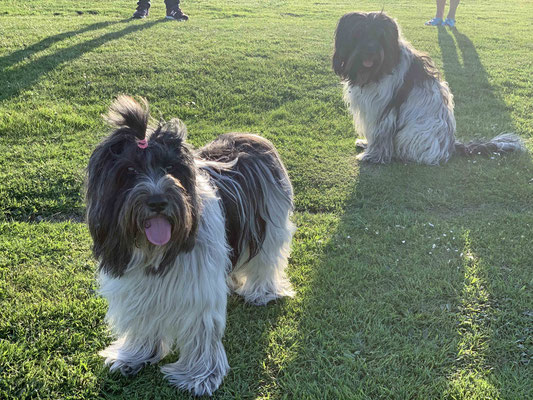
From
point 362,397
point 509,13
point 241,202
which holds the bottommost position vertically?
point 362,397

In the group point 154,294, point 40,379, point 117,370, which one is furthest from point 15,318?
point 154,294

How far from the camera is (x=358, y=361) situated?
3461 millimetres

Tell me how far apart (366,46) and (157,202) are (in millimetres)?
4629

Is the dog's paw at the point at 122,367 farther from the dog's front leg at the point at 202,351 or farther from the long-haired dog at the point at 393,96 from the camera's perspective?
the long-haired dog at the point at 393,96

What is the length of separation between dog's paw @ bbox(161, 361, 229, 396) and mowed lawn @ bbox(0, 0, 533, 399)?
3.1 inches

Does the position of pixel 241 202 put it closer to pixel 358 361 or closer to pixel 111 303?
pixel 111 303

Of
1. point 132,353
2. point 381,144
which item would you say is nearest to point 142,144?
point 132,353

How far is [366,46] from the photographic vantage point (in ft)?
19.8

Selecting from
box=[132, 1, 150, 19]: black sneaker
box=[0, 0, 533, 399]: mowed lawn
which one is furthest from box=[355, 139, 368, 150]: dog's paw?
box=[132, 1, 150, 19]: black sneaker

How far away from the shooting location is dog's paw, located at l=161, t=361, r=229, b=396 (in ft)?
10.4

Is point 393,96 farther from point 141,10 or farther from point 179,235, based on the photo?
point 141,10

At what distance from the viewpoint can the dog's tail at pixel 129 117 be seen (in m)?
2.50

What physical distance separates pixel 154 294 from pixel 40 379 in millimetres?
1176

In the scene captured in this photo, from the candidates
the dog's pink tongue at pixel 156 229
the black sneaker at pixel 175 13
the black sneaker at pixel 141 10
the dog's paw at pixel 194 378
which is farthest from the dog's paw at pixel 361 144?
the black sneaker at pixel 141 10
